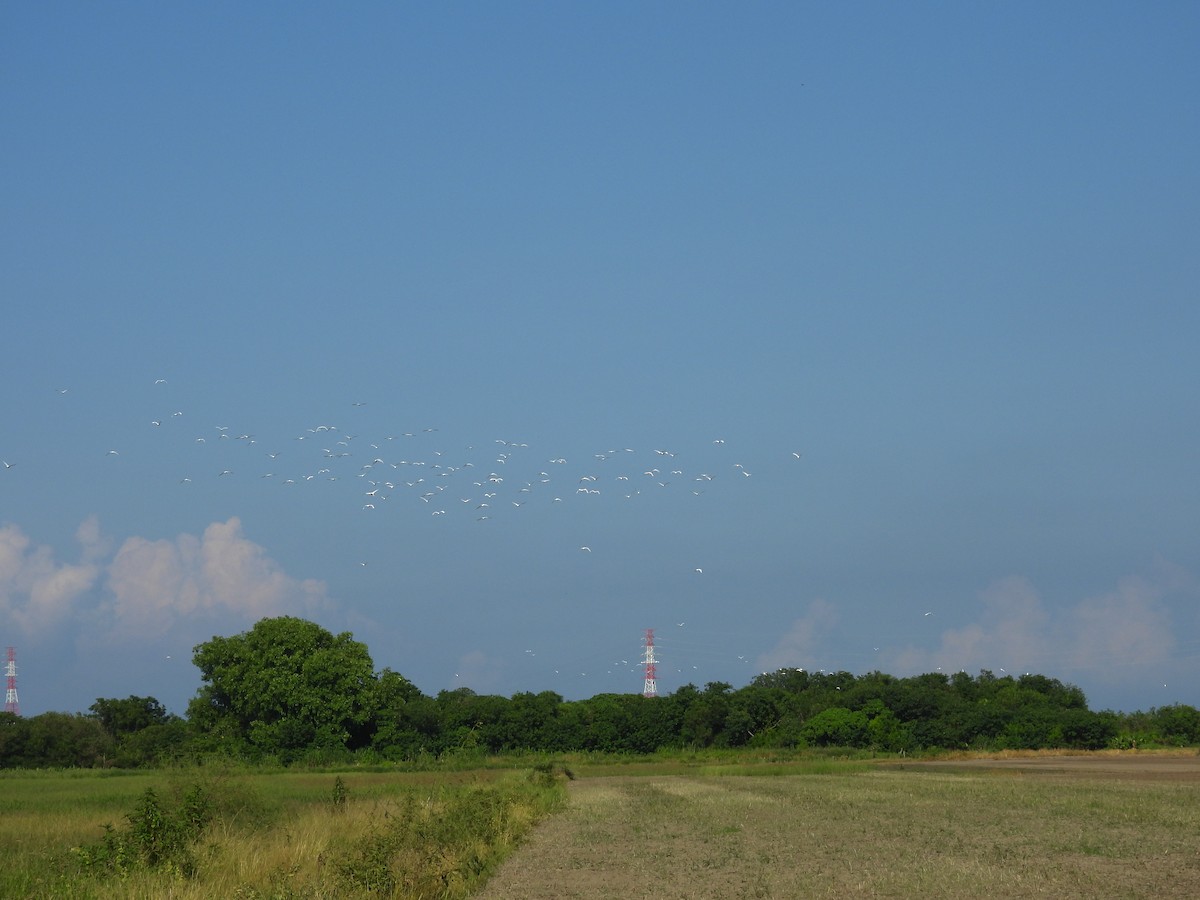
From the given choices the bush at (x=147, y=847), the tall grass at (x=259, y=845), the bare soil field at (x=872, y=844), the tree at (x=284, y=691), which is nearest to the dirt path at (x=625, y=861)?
the bare soil field at (x=872, y=844)

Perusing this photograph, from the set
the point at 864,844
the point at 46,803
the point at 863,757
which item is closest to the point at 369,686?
the point at 863,757

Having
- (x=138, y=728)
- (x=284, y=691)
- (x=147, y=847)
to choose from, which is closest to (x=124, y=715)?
(x=138, y=728)

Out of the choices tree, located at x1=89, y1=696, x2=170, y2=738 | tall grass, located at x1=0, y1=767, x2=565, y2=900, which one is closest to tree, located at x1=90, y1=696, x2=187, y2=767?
tree, located at x1=89, y1=696, x2=170, y2=738

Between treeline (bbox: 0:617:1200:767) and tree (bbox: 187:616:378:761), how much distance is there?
0.09 m

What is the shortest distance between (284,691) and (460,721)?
1370cm

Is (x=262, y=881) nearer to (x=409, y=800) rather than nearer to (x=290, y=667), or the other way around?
(x=409, y=800)

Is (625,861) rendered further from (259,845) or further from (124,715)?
(124,715)

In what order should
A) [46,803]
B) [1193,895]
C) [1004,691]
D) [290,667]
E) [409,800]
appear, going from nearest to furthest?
[1193,895] < [409,800] < [46,803] < [290,667] < [1004,691]

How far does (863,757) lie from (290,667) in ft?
124

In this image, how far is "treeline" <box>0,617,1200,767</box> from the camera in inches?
3327

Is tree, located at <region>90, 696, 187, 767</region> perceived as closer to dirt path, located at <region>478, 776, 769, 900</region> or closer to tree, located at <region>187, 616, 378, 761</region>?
tree, located at <region>187, 616, 378, 761</region>

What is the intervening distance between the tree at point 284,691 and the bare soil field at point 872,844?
133 feet

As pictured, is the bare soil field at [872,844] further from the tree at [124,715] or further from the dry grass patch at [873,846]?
the tree at [124,715]

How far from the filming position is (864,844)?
25.6m
